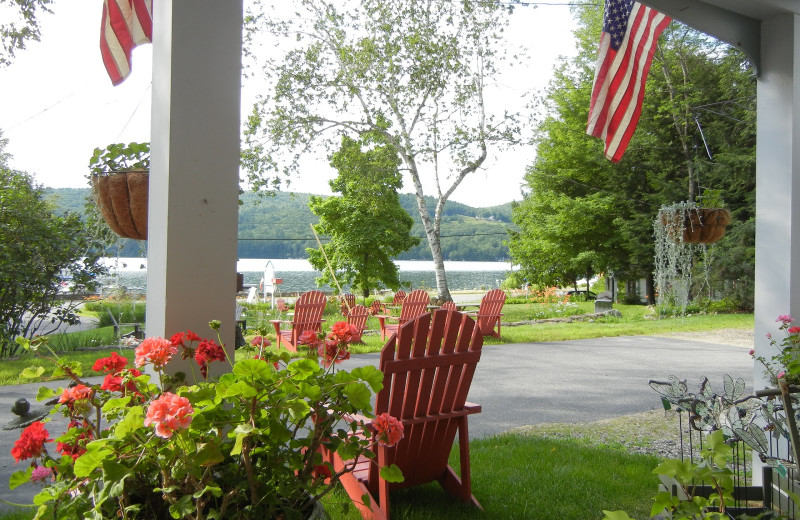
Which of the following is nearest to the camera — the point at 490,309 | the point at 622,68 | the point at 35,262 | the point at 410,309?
the point at 622,68

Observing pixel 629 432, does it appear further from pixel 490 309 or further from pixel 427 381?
pixel 490 309

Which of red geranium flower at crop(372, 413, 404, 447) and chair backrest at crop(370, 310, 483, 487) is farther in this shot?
chair backrest at crop(370, 310, 483, 487)

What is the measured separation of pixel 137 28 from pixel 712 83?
2439 cm

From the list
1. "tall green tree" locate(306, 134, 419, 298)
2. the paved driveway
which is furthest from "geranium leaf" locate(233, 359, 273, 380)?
"tall green tree" locate(306, 134, 419, 298)

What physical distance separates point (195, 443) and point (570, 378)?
6.65 m

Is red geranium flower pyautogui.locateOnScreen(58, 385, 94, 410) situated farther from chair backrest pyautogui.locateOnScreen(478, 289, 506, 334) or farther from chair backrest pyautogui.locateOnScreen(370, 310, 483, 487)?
chair backrest pyautogui.locateOnScreen(478, 289, 506, 334)

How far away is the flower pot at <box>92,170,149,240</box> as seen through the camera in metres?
2.40

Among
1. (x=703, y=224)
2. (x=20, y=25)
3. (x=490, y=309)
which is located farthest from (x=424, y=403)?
(x=490, y=309)

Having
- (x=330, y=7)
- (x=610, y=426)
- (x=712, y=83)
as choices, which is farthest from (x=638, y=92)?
(x=712, y=83)

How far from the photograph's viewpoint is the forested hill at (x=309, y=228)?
36.6 metres

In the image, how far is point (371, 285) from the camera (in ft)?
74.9

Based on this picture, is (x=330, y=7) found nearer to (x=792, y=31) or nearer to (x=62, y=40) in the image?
(x=62, y=40)

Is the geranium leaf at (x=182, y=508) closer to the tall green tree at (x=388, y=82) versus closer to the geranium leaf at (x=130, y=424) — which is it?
the geranium leaf at (x=130, y=424)

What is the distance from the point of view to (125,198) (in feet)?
7.95
